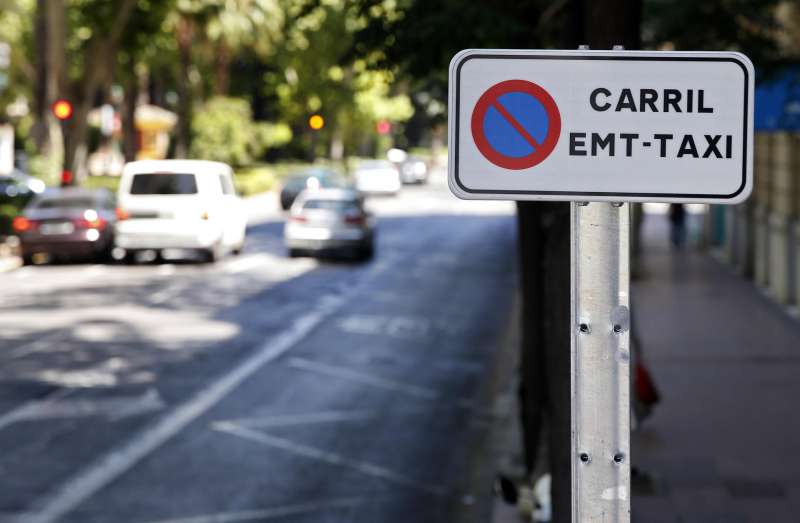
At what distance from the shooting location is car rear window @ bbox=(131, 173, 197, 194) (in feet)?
92.5

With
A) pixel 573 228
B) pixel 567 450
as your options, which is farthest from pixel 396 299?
pixel 573 228

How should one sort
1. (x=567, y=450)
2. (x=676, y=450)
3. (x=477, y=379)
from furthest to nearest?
(x=477, y=379) → (x=676, y=450) → (x=567, y=450)

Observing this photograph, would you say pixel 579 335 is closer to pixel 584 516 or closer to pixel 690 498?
pixel 584 516

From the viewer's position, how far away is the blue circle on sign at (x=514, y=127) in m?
3.69

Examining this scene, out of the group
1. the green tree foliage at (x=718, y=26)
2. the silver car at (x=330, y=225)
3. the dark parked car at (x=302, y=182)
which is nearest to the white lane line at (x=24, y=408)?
the green tree foliage at (x=718, y=26)

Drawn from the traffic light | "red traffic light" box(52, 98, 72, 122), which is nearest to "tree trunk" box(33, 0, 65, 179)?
"red traffic light" box(52, 98, 72, 122)

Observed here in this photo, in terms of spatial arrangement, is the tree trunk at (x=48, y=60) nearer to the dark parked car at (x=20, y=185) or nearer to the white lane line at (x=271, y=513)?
the dark parked car at (x=20, y=185)

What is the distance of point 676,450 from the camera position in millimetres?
12250

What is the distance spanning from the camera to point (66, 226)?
27766 millimetres

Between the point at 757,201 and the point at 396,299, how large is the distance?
780cm

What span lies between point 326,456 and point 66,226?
16.6 meters

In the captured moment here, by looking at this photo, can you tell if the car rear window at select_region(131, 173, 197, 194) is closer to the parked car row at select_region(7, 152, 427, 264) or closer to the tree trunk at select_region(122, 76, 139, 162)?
the parked car row at select_region(7, 152, 427, 264)

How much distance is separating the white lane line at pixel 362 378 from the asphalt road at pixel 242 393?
0.15 feet

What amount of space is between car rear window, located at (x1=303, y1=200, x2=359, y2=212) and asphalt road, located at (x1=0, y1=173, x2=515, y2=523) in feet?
9.80
